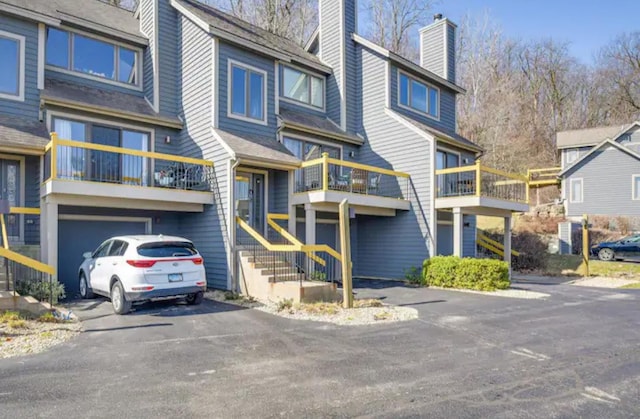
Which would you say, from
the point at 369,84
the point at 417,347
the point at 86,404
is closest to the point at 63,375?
the point at 86,404

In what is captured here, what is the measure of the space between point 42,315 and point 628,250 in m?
24.0

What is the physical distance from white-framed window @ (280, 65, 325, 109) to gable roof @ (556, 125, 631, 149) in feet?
88.3

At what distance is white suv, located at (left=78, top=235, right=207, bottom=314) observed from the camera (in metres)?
8.75

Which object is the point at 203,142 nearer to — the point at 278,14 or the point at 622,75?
the point at 278,14

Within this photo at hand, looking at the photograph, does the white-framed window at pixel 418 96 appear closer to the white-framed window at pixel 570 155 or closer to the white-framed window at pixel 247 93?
the white-framed window at pixel 247 93

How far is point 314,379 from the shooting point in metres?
5.16

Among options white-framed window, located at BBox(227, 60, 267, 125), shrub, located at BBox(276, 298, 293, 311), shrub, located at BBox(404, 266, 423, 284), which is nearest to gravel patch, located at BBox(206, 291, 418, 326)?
shrub, located at BBox(276, 298, 293, 311)

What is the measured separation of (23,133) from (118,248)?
14.5ft

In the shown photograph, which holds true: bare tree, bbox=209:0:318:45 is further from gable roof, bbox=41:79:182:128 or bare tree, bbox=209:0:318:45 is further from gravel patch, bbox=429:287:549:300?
gravel patch, bbox=429:287:549:300

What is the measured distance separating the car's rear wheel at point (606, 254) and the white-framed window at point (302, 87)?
1607 centimetres

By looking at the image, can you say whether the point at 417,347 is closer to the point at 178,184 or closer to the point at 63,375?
the point at 63,375

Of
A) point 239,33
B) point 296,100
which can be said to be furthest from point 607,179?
point 239,33

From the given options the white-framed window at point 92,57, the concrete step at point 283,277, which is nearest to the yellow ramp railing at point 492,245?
the concrete step at point 283,277

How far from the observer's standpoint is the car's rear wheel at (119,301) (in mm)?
8906
